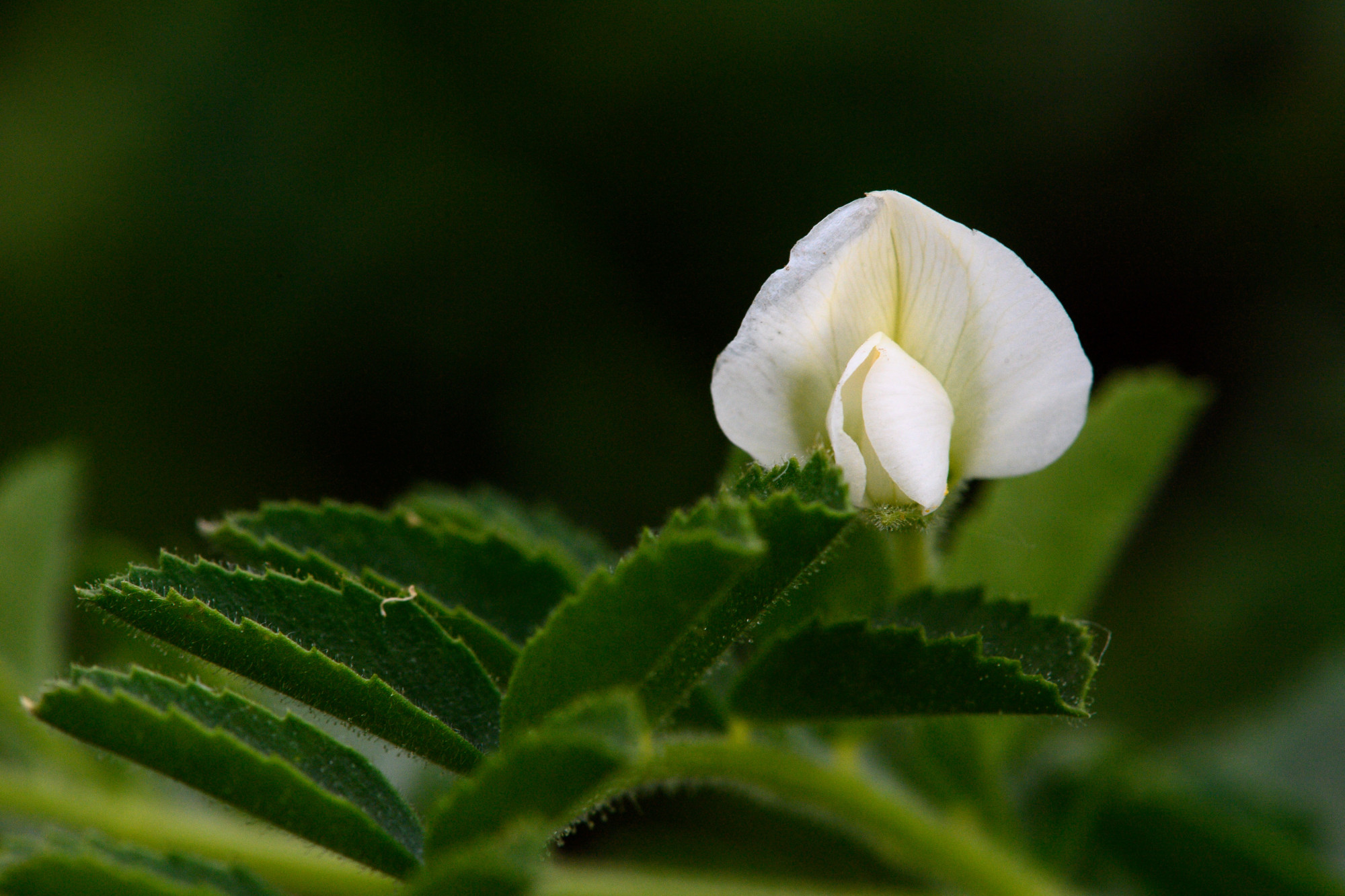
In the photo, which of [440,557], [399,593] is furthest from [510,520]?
[399,593]

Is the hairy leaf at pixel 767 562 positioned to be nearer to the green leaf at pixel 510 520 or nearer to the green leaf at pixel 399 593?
the green leaf at pixel 399 593

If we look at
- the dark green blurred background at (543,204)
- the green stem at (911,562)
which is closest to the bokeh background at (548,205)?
the dark green blurred background at (543,204)

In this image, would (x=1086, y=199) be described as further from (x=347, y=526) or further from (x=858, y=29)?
(x=347, y=526)

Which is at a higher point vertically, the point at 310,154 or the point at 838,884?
the point at 310,154

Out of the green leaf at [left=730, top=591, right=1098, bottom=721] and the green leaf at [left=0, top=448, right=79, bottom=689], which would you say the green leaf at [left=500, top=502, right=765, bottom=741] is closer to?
the green leaf at [left=730, top=591, right=1098, bottom=721]

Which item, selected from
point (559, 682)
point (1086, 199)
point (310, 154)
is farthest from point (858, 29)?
point (559, 682)

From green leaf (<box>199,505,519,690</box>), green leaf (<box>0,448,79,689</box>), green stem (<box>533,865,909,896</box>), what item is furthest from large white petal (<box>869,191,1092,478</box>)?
green leaf (<box>0,448,79,689</box>)

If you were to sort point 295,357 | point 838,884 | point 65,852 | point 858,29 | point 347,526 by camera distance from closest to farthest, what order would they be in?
1. point 65,852
2. point 347,526
3. point 838,884
4. point 858,29
5. point 295,357
